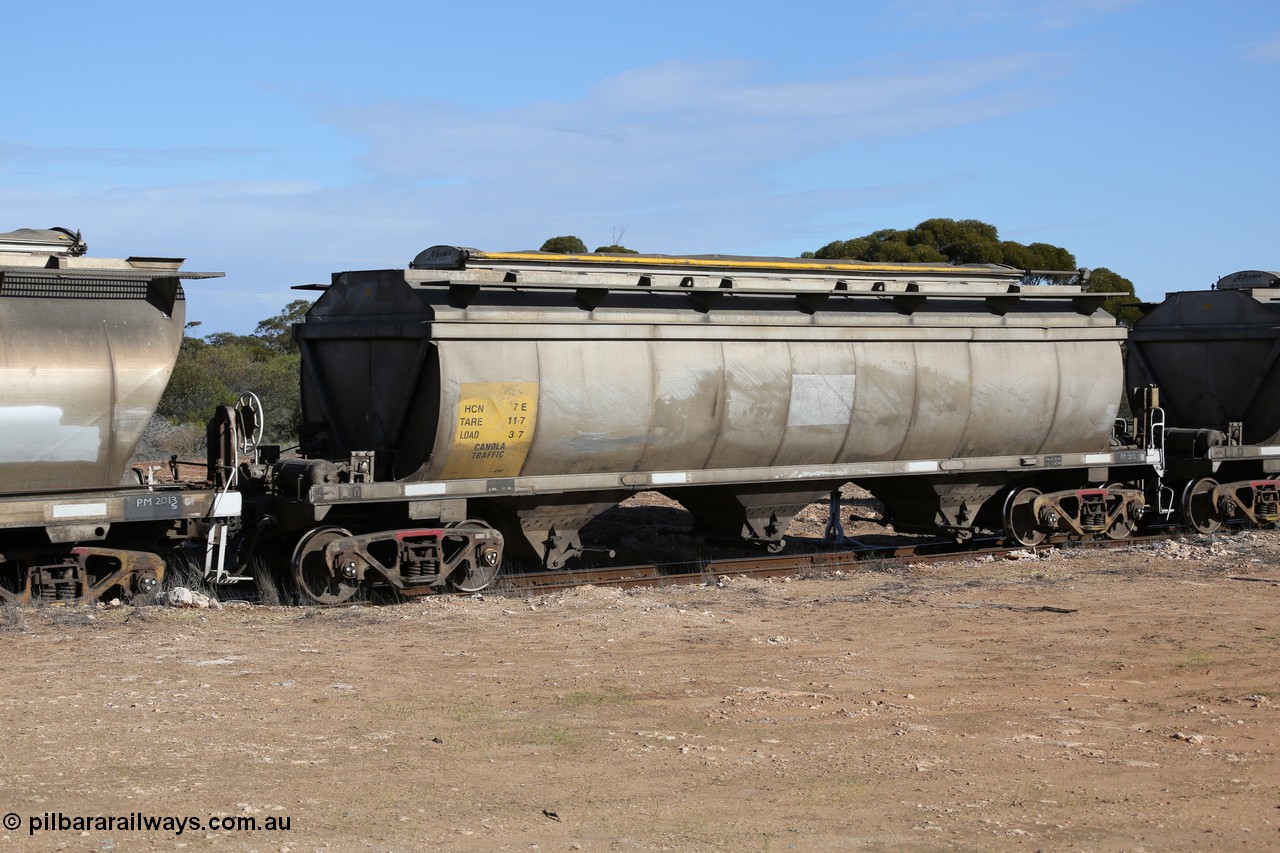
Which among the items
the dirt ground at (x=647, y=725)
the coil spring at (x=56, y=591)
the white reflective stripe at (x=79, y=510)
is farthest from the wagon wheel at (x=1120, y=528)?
the coil spring at (x=56, y=591)

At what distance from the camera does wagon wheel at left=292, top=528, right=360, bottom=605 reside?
40.5ft

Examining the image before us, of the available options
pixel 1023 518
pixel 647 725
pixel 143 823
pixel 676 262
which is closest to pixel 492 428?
pixel 676 262

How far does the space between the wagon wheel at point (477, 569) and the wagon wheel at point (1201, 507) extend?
33.9 feet

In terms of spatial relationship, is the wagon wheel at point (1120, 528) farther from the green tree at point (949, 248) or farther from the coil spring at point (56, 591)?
the green tree at point (949, 248)

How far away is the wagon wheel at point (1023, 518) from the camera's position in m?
16.8

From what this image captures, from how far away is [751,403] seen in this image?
14.2m

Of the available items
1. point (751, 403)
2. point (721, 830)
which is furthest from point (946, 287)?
point (721, 830)

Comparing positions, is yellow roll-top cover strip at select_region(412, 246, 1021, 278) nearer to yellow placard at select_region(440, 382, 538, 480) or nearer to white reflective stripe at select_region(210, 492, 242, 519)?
yellow placard at select_region(440, 382, 538, 480)

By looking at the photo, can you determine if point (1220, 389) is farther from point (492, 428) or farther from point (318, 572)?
point (318, 572)

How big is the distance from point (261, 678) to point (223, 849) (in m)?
3.39

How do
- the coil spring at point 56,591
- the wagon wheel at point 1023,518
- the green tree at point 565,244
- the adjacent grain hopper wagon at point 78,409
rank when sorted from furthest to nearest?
the green tree at point 565,244 → the wagon wheel at point 1023,518 → the coil spring at point 56,591 → the adjacent grain hopper wagon at point 78,409

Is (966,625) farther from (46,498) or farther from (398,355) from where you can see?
(46,498)

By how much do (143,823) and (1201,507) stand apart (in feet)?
53.0

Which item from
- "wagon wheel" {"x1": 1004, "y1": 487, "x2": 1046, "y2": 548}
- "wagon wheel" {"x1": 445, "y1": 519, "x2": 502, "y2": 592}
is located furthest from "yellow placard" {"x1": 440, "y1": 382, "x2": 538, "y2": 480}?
"wagon wheel" {"x1": 1004, "y1": 487, "x2": 1046, "y2": 548}
